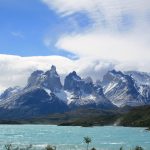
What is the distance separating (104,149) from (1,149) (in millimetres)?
38883

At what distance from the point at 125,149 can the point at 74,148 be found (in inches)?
788

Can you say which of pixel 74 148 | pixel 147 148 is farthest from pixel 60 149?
pixel 147 148

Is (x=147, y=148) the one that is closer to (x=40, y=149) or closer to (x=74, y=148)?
(x=74, y=148)

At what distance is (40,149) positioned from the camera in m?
171

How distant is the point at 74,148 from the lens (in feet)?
589

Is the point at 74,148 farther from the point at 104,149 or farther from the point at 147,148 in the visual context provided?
the point at 147,148

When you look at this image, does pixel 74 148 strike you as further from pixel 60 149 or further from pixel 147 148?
pixel 147 148

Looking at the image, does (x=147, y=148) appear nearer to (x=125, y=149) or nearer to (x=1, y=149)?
(x=125, y=149)

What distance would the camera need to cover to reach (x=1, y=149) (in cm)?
17388

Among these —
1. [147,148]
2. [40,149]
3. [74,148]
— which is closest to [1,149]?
[40,149]

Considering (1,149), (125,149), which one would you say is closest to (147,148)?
(125,149)

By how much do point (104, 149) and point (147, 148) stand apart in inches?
732

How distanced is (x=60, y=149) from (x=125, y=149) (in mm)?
24597

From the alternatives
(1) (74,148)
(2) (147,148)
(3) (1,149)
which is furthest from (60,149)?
(2) (147,148)
